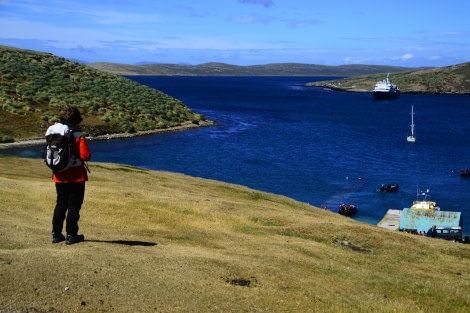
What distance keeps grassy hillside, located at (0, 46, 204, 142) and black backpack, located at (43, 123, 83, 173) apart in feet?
195

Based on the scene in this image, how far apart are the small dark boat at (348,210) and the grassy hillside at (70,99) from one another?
144ft

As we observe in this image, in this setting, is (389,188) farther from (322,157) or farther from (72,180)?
(72,180)

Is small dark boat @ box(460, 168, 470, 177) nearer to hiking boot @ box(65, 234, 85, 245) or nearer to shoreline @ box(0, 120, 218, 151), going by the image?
shoreline @ box(0, 120, 218, 151)

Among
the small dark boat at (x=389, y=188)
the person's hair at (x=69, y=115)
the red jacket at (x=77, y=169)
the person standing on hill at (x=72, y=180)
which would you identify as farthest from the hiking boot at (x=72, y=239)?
the small dark boat at (x=389, y=188)

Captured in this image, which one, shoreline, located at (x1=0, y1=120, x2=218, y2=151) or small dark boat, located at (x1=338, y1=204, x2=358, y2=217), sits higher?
shoreline, located at (x1=0, y1=120, x2=218, y2=151)

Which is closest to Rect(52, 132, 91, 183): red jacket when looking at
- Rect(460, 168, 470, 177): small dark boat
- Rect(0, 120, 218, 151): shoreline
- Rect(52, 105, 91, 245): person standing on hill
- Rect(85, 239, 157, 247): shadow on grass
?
Rect(52, 105, 91, 245): person standing on hill

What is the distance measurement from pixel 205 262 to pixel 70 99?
81262 millimetres

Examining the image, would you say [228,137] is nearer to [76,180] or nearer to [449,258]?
[449,258]

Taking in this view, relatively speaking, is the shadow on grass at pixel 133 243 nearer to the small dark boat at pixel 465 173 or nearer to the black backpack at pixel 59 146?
the black backpack at pixel 59 146

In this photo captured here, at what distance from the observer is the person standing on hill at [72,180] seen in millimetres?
12164

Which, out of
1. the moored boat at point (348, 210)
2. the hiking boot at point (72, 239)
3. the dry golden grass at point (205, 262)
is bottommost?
the moored boat at point (348, 210)

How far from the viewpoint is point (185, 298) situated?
10.6m

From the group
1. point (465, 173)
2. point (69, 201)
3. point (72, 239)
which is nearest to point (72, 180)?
point (69, 201)

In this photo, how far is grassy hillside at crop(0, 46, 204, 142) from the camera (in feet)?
248
